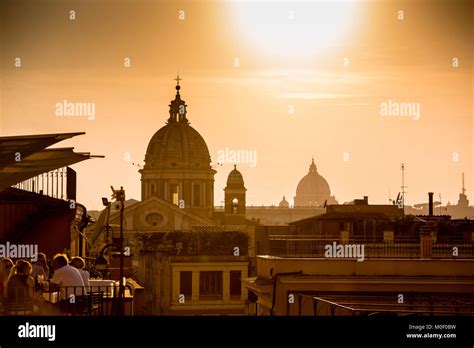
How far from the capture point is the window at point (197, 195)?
11825 cm

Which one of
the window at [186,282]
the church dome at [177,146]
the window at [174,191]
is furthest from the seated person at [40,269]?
the church dome at [177,146]

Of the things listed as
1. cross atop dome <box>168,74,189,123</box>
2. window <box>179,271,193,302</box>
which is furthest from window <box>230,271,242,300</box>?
cross atop dome <box>168,74,189,123</box>

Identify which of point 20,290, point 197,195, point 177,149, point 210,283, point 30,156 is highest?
point 177,149

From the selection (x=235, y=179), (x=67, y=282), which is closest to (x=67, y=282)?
(x=67, y=282)

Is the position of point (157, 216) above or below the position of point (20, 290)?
above

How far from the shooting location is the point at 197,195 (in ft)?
394

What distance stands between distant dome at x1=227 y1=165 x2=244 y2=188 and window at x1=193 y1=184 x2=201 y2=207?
8.56 metres

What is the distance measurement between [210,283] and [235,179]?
57.1 meters

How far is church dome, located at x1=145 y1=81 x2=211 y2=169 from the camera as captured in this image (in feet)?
404

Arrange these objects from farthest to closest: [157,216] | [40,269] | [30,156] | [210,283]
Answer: [157,216], [210,283], [30,156], [40,269]

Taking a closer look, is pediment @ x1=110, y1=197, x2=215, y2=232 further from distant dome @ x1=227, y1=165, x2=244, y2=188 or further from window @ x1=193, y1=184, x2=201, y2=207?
window @ x1=193, y1=184, x2=201, y2=207

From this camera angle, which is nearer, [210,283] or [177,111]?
[210,283]

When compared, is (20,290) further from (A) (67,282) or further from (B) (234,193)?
(B) (234,193)

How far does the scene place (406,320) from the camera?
28.4ft
